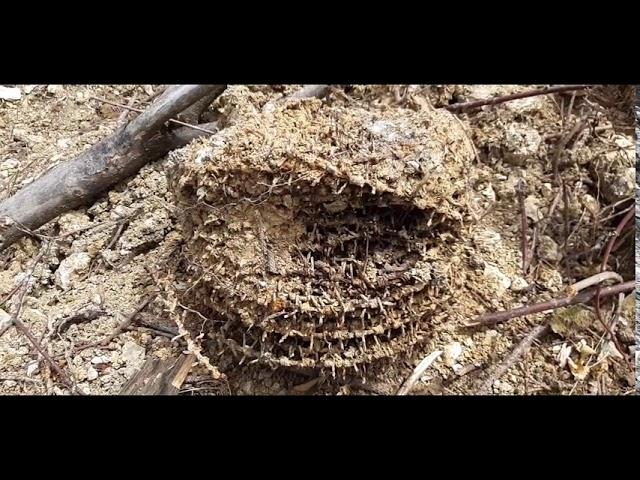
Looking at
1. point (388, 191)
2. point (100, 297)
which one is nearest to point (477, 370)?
point (388, 191)

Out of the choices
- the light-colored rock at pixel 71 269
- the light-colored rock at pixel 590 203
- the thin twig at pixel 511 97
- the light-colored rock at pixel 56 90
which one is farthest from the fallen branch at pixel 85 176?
the light-colored rock at pixel 590 203

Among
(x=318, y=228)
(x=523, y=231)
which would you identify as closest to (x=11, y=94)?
(x=318, y=228)

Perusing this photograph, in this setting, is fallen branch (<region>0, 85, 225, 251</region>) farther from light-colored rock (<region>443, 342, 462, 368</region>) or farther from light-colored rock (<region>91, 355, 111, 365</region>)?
light-colored rock (<region>443, 342, 462, 368</region>)

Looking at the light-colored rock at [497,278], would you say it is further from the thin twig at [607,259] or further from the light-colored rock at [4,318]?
the light-colored rock at [4,318]

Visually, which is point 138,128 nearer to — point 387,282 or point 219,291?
point 219,291

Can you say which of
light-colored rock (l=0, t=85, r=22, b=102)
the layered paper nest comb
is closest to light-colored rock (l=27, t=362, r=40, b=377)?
the layered paper nest comb
